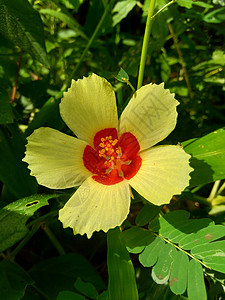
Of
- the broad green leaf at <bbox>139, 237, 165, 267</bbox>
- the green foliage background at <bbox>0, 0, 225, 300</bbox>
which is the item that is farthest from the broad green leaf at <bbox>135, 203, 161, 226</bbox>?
the broad green leaf at <bbox>139, 237, 165, 267</bbox>

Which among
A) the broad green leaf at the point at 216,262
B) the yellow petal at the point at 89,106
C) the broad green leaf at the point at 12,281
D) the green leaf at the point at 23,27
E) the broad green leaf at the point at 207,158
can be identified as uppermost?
the green leaf at the point at 23,27

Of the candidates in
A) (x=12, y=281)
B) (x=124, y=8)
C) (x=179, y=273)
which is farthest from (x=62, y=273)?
(x=124, y=8)

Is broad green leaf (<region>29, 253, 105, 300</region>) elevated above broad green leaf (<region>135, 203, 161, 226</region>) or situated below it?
below

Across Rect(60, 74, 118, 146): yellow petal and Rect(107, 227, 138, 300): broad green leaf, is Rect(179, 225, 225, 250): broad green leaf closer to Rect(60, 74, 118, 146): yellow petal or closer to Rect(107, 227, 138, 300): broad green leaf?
Rect(107, 227, 138, 300): broad green leaf

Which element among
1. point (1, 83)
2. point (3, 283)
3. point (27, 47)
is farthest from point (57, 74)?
point (3, 283)

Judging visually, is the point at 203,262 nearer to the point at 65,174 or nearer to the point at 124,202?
the point at 124,202

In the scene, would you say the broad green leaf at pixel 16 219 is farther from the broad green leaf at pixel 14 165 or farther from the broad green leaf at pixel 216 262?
the broad green leaf at pixel 216 262

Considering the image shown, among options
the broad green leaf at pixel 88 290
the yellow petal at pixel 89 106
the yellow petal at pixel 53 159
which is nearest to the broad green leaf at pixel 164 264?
the broad green leaf at pixel 88 290
